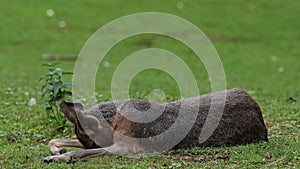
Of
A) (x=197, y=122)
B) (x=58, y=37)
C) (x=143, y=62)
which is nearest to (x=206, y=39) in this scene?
(x=143, y=62)

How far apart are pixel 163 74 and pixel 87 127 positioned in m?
7.09

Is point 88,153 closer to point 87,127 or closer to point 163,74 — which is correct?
point 87,127

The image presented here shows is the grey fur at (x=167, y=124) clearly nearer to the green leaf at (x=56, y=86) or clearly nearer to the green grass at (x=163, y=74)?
the green grass at (x=163, y=74)

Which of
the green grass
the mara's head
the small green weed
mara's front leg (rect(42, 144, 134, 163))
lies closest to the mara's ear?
the mara's head

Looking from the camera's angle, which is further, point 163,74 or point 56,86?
point 163,74

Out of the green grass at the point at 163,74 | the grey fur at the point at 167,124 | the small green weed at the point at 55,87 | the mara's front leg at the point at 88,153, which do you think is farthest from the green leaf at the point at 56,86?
the mara's front leg at the point at 88,153

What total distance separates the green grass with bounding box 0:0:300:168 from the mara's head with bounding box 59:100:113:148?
0.27 m

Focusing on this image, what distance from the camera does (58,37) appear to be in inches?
648

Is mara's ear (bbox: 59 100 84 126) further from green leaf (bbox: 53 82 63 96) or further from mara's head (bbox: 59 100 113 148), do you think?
green leaf (bbox: 53 82 63 96)

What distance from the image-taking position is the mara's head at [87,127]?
5.78 m

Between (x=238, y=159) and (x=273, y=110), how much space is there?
2577mm

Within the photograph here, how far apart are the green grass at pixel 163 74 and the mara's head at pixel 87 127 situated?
274 mm

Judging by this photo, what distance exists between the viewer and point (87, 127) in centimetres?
584

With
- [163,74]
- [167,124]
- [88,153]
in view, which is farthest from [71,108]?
[163,74]
